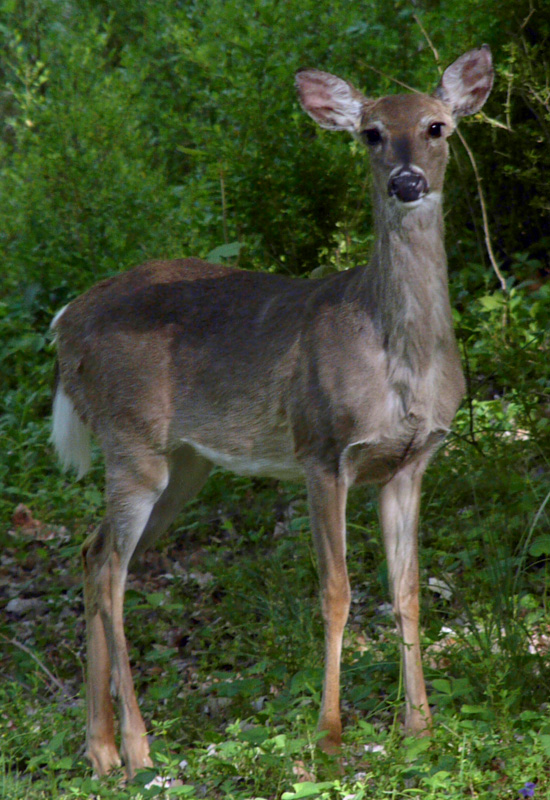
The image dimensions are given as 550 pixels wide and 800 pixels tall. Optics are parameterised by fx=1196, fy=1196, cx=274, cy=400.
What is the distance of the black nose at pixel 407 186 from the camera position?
3.61 m

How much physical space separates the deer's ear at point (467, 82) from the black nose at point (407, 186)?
553 mm

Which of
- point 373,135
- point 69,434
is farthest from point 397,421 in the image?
point 69,434

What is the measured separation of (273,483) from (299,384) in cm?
202

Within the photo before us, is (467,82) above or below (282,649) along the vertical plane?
above

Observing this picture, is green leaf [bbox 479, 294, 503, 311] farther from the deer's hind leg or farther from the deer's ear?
the deer's hind leg

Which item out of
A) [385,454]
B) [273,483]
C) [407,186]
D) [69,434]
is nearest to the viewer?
[407,186]

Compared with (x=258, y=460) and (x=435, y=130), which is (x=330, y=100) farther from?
(x=258, y=460)

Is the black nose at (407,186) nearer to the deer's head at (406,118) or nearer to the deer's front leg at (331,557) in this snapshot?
the deer's head at (406,118)

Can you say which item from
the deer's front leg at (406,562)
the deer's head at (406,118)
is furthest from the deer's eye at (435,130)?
the deer's front leg at (406,562)

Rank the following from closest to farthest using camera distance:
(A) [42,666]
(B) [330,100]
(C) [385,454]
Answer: (C) [385,454], (B) [330,100], (A) [42,666]

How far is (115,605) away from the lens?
175 inches

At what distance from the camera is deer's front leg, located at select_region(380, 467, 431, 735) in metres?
3.91

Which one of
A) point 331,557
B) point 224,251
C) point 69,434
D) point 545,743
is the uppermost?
point 224,251

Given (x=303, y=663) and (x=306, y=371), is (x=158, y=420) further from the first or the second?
(x=303, y=663)
